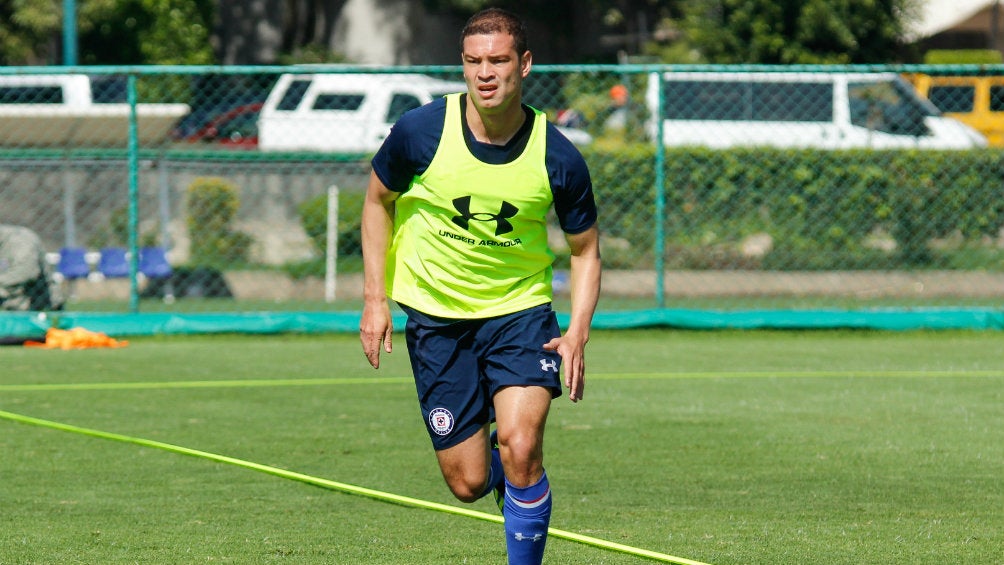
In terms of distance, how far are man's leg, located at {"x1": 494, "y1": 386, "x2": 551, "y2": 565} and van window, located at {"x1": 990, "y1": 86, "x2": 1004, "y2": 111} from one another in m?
20.3

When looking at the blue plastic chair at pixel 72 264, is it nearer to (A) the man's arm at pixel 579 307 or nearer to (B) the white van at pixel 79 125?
(B) the white van at pixel 79 125

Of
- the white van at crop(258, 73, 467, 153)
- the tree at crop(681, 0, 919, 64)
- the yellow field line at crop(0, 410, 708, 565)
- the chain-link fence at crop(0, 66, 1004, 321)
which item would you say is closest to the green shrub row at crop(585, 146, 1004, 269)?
the chain-link fence at crop(0, 66, 1004, 321)

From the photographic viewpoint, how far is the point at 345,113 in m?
22.7

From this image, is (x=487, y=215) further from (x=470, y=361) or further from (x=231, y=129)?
(x=231, y=129)

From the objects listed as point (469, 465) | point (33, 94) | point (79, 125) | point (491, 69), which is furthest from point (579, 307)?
point (33, 94)

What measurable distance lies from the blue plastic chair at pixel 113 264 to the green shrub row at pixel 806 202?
4.65 meters

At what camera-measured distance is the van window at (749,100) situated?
19891 millimetres

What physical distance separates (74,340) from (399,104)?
465 inches

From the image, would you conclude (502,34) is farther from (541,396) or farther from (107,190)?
(107,190)

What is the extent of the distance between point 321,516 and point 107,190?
31.5 feet

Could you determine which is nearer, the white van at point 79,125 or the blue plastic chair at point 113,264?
the blue plastic chair at point 113,264

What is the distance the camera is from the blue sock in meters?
4.91

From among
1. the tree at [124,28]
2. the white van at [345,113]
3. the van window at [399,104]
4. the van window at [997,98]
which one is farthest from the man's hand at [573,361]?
the tree at [124,28]

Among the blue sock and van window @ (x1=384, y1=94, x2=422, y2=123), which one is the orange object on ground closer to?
the blue sock
